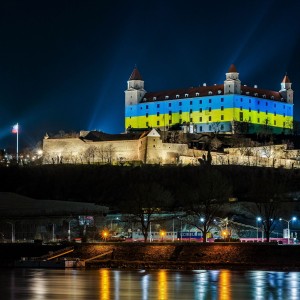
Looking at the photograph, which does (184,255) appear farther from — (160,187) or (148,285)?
(160,187)

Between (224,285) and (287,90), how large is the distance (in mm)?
129430

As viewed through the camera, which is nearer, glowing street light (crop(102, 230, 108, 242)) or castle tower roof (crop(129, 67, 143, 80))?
glowing street light (crop(102, 230, 108, 242))

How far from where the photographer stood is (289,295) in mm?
39656

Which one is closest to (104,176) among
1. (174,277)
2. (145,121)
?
(145,121)

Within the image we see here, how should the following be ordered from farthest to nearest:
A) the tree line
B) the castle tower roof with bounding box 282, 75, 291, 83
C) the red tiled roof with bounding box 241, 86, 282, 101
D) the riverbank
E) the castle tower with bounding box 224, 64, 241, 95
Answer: the castle tower roof with bounding box 282, 75, 291, 83 → the red tiled roof with bounding box 241, 86, 282, 101 → the castle tower with bounding box 224, 64, 241, 95 → the tree line → the riverbank

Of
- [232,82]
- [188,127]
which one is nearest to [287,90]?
[232,82]

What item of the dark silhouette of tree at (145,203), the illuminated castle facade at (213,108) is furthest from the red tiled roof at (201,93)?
the dark silhouette of tree at (145,203)

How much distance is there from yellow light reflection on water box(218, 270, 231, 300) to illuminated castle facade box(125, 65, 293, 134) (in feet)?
323

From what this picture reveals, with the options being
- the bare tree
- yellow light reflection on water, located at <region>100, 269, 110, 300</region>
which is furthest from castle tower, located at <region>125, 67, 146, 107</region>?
A: yellow light reflection on water, located at <region>100, 269, 110, 300</region>

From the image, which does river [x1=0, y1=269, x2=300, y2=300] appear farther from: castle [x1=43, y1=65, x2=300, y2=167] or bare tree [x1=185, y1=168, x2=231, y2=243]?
castle [x1=43, y1=65, x2=300, y2=167]

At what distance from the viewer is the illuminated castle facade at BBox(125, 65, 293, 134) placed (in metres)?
153

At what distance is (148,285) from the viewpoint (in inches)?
1769

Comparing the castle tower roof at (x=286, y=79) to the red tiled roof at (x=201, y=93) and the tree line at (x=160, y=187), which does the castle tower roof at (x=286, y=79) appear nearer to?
the red tiled roof at (x=201, y=93)

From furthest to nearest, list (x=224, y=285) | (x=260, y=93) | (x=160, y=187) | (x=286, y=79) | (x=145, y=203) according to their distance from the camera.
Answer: (x=286, y=79), (x=260, y=93), (x=160, y=187), (x=145, y=203), (x=224, y=285)
